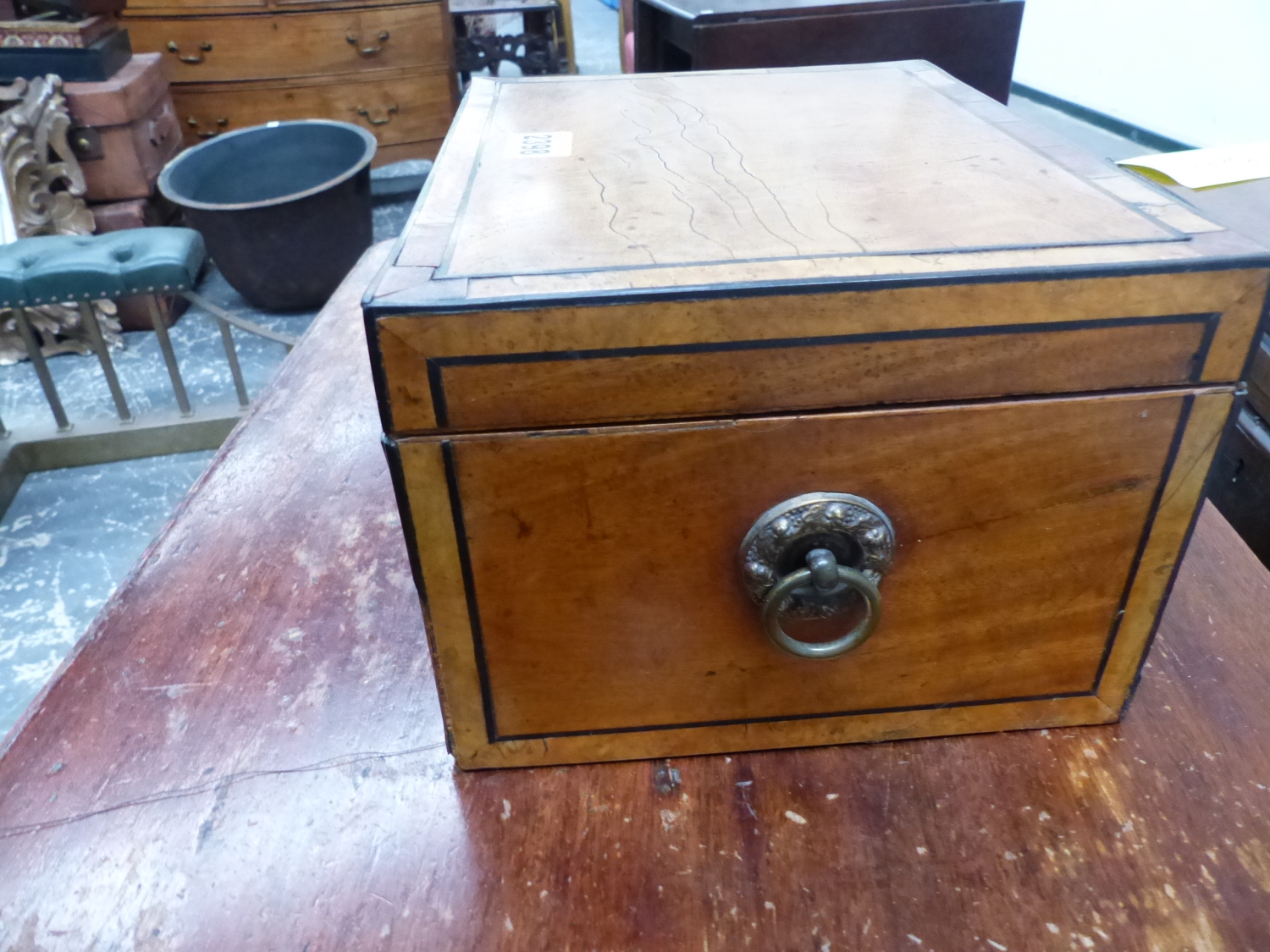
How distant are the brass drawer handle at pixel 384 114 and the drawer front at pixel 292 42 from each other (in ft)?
0.37

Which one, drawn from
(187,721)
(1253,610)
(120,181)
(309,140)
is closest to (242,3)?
(309,140)

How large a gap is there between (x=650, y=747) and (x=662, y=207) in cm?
33

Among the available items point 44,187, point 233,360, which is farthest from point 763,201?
point 44,187

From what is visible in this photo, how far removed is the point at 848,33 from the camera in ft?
4.10

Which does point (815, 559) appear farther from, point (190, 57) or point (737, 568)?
point (190, 57)

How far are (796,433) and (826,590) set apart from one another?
0.08m

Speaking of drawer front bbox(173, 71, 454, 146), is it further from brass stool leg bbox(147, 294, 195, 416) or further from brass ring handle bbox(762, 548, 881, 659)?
brass ring handle bbox(762, 548, 881, 659)

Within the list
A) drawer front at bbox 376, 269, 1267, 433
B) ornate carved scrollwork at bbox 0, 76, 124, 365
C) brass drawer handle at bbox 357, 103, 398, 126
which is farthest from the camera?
brass drawer handle at bbox 357, 103, 398, 126

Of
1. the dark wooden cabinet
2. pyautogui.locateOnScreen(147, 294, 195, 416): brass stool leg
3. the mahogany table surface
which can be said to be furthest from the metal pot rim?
the mahogany table surface

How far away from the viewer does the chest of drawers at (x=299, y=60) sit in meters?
2.51

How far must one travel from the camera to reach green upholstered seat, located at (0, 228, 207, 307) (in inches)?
68.1

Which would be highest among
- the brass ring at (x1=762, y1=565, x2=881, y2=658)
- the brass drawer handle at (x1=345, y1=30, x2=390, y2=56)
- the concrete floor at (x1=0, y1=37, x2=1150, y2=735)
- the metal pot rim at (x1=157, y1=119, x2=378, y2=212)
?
the brass ring at (x1=762, y1=565, x2=881, y2=658)

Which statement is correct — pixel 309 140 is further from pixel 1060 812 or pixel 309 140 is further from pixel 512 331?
pixel 1060 812

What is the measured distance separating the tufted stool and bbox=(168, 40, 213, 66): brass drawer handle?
952 millimetres
